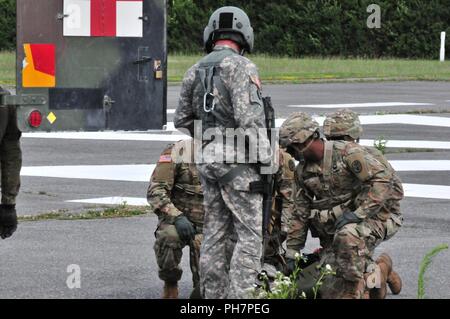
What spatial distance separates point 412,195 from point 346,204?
5.18 meters

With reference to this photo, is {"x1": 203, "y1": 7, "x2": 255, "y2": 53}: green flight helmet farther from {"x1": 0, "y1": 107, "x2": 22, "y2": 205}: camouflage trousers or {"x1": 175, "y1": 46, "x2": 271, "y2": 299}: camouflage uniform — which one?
{"x1": 0, "y1": 107, "x2": 22, "y2": 205}: camouflage trousers

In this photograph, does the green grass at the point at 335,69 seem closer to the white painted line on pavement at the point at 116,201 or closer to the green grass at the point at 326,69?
the green grass at the point at 326,69

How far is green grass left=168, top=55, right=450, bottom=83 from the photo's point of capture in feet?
101

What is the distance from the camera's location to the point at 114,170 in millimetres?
15070

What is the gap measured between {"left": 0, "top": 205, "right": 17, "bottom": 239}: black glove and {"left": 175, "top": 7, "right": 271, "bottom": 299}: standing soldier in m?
1.13

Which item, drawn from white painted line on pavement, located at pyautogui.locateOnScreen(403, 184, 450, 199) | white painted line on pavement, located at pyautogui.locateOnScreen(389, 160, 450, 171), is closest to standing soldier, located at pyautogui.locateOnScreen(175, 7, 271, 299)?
white painted line on pavement, located at pyautogui.locateOnScreen(403, 184, 450, 199)

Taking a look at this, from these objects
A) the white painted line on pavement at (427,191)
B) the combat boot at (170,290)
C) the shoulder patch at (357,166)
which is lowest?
the white painted line on pavement at (427,191)

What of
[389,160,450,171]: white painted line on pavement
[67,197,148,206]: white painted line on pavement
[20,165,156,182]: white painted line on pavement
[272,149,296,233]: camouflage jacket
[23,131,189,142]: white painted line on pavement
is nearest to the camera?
[272,149,296,233]: camouflage jacket

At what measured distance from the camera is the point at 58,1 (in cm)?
1134

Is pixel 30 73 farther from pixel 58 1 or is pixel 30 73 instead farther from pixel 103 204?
pixel 103 204

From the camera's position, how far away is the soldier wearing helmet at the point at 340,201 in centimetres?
801

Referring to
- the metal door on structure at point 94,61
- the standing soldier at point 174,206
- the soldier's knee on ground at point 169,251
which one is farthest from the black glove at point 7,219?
the metal door on structure at point 94,61

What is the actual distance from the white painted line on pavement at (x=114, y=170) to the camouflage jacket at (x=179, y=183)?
5.61 metres
